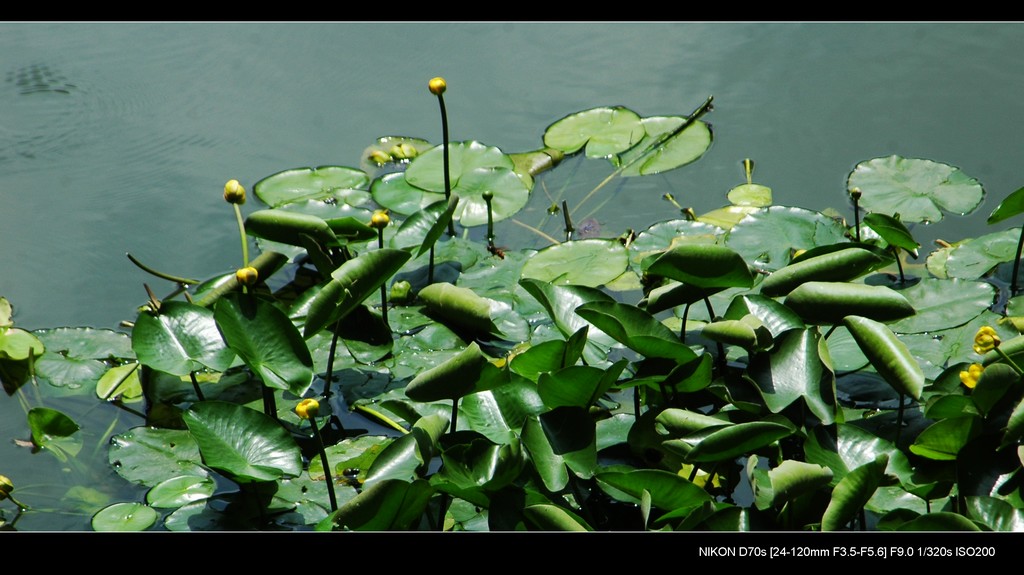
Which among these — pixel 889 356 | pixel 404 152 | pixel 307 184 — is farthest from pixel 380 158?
pixel 889 356

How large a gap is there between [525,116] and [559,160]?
0.79 feet

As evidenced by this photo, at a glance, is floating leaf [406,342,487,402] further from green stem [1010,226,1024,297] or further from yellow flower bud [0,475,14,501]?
green stem [1010,226,1024,297]

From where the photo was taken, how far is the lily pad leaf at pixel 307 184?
232 cm

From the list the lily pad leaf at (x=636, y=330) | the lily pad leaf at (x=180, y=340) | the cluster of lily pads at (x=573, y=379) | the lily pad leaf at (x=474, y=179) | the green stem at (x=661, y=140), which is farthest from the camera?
the green stem at (x=661, y=140)

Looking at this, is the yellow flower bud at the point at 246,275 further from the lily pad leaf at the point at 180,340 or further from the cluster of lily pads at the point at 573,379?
the lily pad leaf at the point at 180,340

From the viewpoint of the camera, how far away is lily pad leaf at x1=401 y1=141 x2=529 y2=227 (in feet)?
7.37

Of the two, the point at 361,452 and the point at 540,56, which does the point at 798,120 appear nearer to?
the point at 540,56

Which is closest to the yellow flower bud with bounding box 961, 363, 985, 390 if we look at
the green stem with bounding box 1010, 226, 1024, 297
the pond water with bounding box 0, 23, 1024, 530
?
the green stem with bounding box 1010, 226, 1024, 297

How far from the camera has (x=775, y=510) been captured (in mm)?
1375

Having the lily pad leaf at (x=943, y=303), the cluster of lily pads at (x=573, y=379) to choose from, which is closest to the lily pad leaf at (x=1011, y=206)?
the cluster of lily pads at (x=573, y=379)

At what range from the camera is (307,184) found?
236cm

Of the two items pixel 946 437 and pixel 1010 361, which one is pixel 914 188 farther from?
pixel 946 437

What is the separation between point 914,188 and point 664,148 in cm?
64
